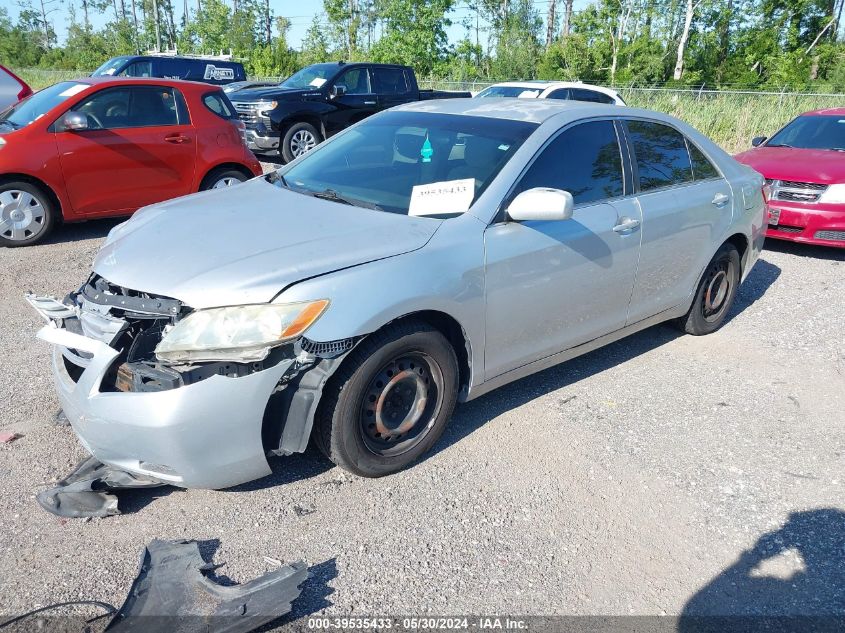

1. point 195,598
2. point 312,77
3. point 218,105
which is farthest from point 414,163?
point 312,77

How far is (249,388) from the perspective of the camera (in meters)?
2.78

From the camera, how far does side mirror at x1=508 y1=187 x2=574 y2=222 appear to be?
11.2 feet

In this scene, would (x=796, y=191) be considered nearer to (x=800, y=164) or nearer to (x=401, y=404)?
(x=800, y=164)

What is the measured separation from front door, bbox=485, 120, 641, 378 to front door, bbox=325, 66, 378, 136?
31.2 feet

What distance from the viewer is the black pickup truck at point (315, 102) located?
1220cm

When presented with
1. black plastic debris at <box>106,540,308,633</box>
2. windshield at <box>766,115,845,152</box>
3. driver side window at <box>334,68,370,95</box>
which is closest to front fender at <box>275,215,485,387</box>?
black plastic debris at <box>106,540,308,633</box>

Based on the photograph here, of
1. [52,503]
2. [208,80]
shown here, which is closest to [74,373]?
[52,503]

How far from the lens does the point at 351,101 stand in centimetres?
1329

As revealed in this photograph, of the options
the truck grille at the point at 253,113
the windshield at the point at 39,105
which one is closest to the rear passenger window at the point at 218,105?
the windshield at the point at 39,105

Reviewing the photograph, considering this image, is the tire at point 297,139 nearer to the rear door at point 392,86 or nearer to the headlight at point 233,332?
the rear door at point 392,86

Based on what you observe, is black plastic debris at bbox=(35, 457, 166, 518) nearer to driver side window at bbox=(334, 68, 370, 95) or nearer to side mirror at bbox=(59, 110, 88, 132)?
side mirror at bbox=(59, 110, 88, 132)

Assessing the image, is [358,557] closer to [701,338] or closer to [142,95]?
[701,338]

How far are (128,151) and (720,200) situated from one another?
5867 millimetres

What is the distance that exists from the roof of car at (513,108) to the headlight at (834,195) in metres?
4.41
